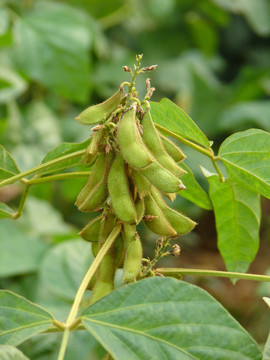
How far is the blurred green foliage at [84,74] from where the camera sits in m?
1.92

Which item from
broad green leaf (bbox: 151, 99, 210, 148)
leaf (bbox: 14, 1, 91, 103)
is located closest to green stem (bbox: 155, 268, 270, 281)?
broad green leaf (bbox: 151, 99, 210, 148)

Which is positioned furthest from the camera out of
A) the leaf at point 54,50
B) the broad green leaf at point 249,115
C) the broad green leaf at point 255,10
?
the broad green leaf at point 255,10

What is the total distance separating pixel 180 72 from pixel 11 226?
62.9 inches

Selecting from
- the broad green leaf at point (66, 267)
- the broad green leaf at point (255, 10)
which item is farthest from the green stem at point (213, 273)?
the broad green leaf at point (255, 10)

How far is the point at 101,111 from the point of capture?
26.8 inches

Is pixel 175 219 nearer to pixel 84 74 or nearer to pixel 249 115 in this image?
pixel 84 74

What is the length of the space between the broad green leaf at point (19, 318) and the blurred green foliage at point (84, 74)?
75cm

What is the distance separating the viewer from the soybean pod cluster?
0.66 metres

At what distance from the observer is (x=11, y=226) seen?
6.72 ft

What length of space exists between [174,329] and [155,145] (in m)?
0.21

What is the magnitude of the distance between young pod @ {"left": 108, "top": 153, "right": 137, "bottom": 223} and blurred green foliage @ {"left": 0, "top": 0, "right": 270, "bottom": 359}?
76cm

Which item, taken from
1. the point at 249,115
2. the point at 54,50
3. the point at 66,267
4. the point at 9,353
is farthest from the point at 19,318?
the point at 249,115

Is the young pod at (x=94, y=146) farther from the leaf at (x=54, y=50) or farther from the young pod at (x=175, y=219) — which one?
the leaf at (x=54, y=50)

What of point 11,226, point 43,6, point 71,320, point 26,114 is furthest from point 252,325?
point 71,320
